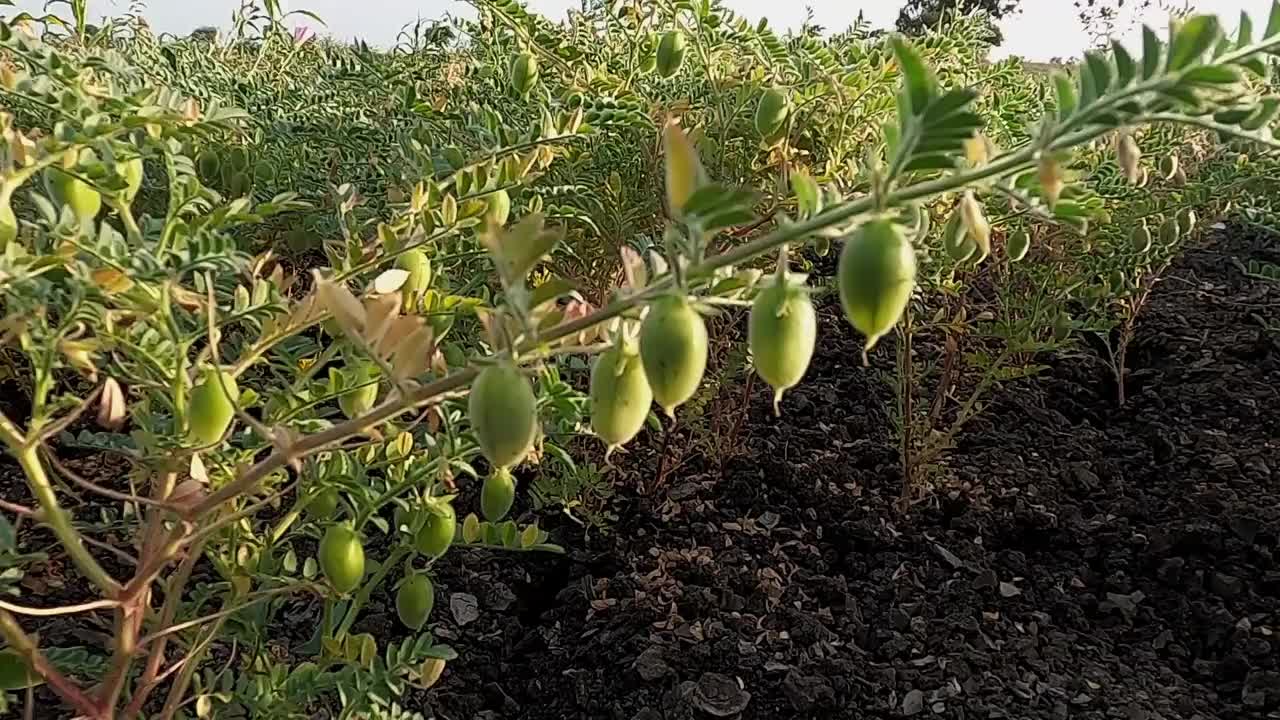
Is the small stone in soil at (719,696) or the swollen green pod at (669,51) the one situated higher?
the swollen green pod at (669,51)

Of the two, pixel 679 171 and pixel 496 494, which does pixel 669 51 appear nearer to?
pixel 496 494

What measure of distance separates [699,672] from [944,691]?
33 centimetres

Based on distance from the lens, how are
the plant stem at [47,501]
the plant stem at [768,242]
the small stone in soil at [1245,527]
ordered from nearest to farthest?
the plant stem at [768,242] → the plant stem at [47,501] → the small stone in soil at [1245,527]

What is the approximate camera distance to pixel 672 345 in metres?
0.47

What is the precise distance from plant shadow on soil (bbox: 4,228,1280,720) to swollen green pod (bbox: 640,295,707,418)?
1032 mm

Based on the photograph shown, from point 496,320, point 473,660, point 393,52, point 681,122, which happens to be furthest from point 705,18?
point 496,320

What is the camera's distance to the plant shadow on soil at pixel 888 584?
1.49m

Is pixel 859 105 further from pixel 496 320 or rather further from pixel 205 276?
pixel 496 320

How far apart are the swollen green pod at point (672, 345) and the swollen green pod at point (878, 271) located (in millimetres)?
67

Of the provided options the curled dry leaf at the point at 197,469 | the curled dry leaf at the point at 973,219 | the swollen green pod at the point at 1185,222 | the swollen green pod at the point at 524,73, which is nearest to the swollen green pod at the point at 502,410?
the curled dry leaf at the point at 973,219

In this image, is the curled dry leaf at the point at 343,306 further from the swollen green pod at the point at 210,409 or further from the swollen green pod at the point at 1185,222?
the swollen green pod at the point at 1185,222

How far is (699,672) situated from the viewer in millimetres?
1493

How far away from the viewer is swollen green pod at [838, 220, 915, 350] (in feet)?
1.50

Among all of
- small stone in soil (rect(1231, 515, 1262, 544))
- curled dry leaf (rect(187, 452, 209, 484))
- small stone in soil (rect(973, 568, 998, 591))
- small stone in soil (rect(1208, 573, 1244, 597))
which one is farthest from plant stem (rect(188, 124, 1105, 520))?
small stone in soil (rect(1231, 515, 1262, 544))
